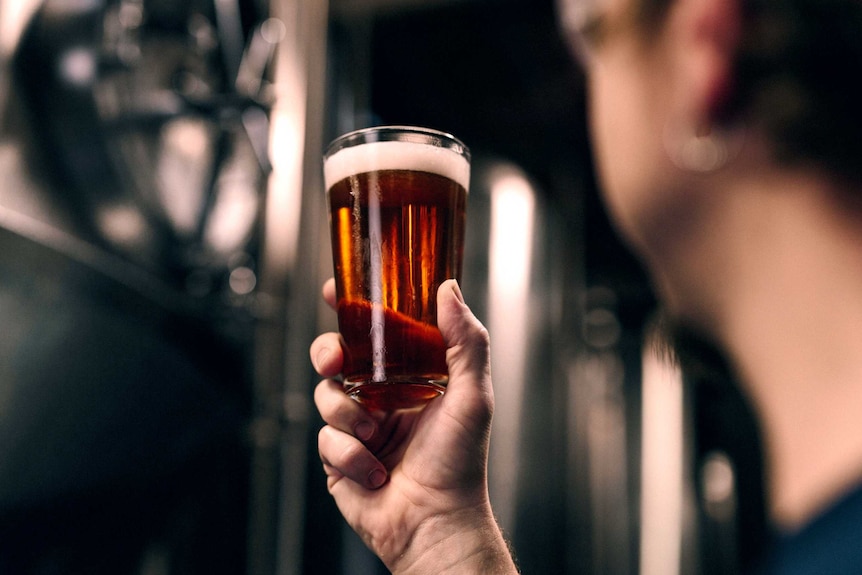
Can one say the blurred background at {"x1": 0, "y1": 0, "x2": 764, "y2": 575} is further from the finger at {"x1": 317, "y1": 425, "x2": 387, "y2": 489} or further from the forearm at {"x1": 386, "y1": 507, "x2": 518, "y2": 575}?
the finger at {"x1": 317, "y1": 425, "x2": 387, "y2": 489}

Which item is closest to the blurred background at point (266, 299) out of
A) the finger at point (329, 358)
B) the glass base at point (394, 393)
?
the glass base at point (394, 393)

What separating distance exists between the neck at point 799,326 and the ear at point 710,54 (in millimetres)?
100

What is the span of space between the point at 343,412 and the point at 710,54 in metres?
0.64

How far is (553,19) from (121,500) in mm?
2238

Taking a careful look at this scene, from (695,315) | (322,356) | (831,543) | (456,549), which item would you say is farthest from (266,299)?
(831,543)

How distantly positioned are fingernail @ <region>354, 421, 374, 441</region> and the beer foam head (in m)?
0.34

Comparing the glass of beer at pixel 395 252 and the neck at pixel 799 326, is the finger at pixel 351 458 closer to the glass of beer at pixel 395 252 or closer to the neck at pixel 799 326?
the glass of beer at pixel 395 252

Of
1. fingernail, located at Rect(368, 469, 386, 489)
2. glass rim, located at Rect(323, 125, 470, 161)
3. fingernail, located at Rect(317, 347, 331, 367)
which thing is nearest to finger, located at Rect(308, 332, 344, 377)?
fingernail, located at Rect(317, 347, 331, 367)

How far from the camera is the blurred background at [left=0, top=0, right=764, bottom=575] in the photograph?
53.6 inches

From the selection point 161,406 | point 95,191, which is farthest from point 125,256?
point 161,406

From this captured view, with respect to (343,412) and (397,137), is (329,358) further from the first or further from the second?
(397,137)

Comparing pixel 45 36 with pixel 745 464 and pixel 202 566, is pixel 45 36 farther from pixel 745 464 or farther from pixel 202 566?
pixel 745 464

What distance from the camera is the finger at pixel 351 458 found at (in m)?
1.05

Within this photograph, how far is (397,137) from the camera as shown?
981mm
